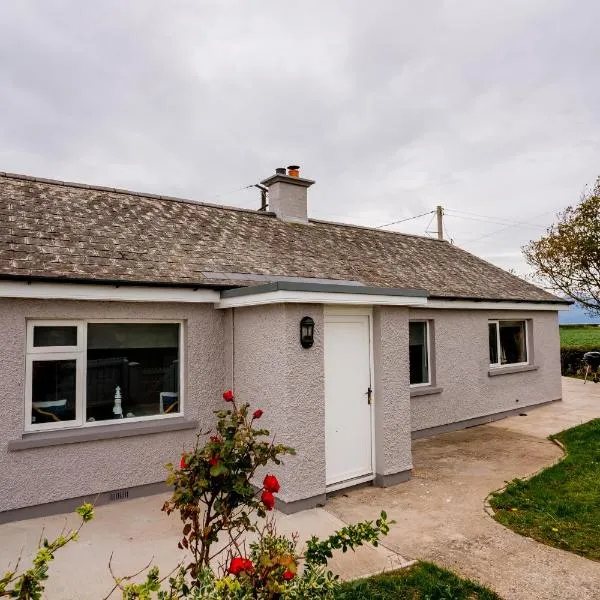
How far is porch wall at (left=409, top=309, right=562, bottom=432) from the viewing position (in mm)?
11500

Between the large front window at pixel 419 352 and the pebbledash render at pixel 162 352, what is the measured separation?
2.26 m

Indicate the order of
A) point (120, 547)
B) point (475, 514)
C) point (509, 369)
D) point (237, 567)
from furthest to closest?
point (509, 369)
point (475, 514)
point (120, 547)
point (237, 567)

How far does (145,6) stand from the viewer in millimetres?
8555

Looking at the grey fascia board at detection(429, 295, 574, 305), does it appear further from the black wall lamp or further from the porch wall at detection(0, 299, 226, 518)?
the porch wall at detection(0, 299, 226, 518)

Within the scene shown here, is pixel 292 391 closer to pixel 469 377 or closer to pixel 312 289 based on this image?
pixel 312 289

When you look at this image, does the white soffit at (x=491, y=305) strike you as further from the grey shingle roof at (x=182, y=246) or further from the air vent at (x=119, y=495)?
the air vent at (x=119, y=495)

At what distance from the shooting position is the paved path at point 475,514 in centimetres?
474

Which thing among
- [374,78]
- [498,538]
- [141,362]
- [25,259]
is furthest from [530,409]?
[25,259]

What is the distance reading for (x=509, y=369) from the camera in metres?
13.5

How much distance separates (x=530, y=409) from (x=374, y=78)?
1089cm

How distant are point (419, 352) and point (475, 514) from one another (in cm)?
545

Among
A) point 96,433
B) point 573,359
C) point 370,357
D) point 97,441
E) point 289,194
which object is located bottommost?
point 573,359

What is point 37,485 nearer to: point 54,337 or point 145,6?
point 54,337

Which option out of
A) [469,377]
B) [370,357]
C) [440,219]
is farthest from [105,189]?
[440,219]
